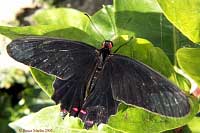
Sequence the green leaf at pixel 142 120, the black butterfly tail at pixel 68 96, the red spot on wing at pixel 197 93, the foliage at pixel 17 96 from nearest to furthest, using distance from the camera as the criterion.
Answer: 1. the green leaf at pixel 142 120
2. the red spot on wing at pixel 197 93
3. the black butterfly tail at pixel 68 96
4. the foliage at pixel 17 96

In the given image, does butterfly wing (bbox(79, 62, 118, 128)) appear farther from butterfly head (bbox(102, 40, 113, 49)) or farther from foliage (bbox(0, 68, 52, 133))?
foliage (bbox(0, 68, 52, 133))

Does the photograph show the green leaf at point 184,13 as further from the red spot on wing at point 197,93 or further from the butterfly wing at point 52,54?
the butterfly wing at point 52,54

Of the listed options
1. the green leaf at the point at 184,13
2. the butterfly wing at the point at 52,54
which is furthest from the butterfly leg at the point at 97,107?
the green leaf at the point at 184,13

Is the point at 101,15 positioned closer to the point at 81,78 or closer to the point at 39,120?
the point at 81,78

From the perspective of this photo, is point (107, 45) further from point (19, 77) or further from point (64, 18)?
point (19, 77)

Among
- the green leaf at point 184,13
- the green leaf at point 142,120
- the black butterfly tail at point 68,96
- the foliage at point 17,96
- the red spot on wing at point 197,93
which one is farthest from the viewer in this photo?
the foliage at point 17,96

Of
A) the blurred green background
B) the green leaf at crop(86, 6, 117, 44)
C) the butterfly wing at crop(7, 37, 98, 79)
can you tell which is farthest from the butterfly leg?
the blurred green background

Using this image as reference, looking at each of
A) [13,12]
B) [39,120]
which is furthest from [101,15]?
[13,12]

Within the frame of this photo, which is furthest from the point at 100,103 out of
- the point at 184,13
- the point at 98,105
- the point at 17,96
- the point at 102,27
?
the point at 17,96
